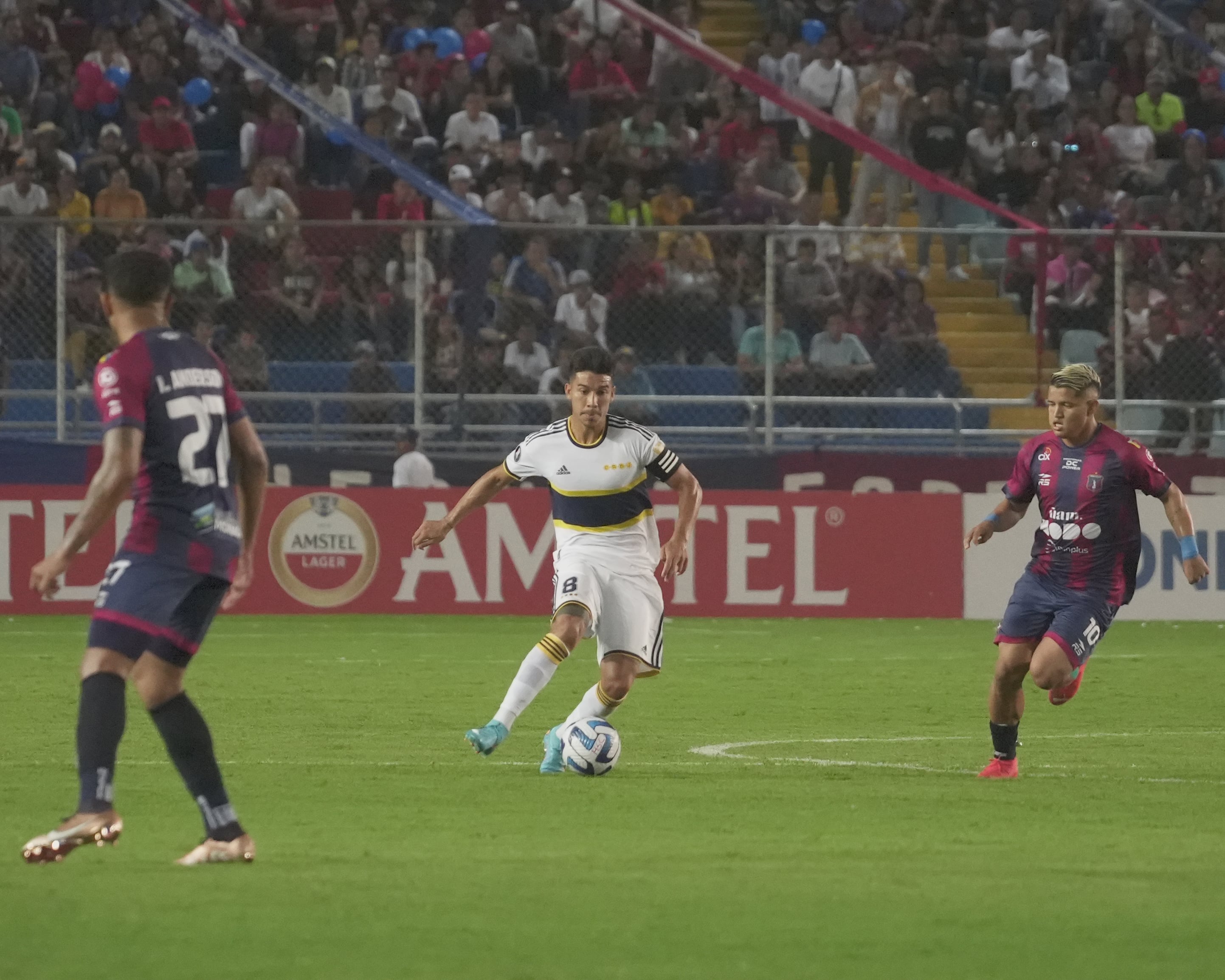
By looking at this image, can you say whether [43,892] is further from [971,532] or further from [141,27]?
[141,27]

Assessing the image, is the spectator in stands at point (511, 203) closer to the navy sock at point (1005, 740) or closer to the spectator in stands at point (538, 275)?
the spectator in stands at point (538, 275)

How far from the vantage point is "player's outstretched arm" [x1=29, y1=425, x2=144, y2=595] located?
6.66m

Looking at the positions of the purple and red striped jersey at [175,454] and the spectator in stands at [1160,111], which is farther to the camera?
the spectator in stands at [1160,111]

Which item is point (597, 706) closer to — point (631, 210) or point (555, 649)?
point (555, 649)

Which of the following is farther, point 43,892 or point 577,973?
point 43,892

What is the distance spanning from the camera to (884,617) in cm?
2116

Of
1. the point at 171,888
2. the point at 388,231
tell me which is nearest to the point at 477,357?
the point at 388,231

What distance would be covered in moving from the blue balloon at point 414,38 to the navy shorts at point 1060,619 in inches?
643

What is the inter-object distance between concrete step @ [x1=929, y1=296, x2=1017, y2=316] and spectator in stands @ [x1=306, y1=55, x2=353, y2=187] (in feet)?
21.2

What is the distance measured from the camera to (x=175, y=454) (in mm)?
6988

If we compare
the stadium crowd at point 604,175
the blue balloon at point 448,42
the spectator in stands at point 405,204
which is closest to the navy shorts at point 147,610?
the stadium crowd at point 604,175

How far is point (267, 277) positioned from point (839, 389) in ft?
18.2

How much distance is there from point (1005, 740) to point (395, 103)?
15.6m

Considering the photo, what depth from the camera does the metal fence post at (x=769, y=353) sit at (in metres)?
20.8
